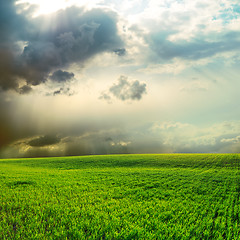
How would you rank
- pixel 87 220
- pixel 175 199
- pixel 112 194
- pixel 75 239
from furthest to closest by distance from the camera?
1. pixel 112 194
2. pixel 175 199
3. pixel 87 220
4. pixel 75 239

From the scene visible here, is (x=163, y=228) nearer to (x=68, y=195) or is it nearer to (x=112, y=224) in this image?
(x=112, y=224)

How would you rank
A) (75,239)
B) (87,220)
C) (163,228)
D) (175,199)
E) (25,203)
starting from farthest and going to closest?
(175,199) → (25,203) → (87,220) → (163,228) → (75,239)

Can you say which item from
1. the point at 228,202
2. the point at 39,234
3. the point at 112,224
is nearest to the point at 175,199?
the point at 228,202

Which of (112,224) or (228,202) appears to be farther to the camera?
(228,202)

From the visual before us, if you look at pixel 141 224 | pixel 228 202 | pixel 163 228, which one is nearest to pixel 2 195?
pixel 141 224

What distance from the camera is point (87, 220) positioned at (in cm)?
957

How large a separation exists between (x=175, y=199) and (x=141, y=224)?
6.01 m

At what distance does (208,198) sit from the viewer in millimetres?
15133

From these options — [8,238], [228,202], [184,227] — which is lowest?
[228,202]

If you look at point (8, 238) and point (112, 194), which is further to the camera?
point (112, 194)

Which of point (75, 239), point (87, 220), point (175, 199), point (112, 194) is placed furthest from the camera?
point (112, 194)

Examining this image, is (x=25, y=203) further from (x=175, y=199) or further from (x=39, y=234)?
(x=175, y=199)

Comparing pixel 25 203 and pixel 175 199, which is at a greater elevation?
pixel 25 203

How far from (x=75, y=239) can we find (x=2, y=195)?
10928 millimetres
